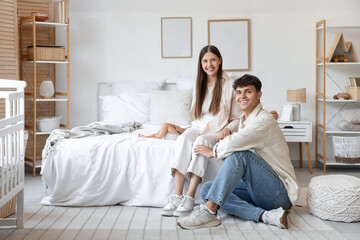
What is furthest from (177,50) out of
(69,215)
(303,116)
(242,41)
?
(69,215)

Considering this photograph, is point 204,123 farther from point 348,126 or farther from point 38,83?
point 38,83

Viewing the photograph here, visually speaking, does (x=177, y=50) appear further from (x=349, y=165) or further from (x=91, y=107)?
(x=349, y=165)

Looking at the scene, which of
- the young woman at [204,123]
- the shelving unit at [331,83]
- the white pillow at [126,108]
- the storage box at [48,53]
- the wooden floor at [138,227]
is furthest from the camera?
the shelving unit at [331,83]

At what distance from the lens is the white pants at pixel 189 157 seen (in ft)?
10.5

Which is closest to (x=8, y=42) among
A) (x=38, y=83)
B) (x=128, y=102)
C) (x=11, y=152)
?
(x=38, y=83)

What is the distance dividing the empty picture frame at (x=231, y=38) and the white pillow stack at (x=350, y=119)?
109 cm

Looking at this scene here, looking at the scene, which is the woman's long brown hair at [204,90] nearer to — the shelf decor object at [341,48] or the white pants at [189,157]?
the white pants at [189,157]

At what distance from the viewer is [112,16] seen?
5.16 metres

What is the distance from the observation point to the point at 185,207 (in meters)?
3.12

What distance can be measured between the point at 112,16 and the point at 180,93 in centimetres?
126

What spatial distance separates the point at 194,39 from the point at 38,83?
1.63m

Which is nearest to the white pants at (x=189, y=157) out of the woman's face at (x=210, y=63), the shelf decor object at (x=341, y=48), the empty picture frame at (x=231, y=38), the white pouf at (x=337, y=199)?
the woman's face at (x=210, y=63)

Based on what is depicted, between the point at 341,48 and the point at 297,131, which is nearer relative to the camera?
the point at 297,131

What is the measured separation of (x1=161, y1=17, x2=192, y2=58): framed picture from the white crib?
2.45 meters
